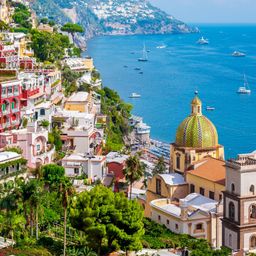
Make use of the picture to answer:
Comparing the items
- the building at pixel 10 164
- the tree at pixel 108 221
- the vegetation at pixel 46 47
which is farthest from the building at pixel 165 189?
the vegetation at pixel 46 47

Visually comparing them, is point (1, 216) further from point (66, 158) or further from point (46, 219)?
point (66, 158)

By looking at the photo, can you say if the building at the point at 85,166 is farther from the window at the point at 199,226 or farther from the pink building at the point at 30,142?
the window at the point at 199,226

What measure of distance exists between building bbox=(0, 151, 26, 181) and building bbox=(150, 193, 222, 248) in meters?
8.51

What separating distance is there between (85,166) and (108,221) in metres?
16.1

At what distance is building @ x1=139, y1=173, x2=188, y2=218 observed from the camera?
42.7 metres

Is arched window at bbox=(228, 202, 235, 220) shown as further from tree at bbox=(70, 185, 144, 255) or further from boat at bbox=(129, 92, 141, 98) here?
boat at bbox=(129, 92, 141, 98)

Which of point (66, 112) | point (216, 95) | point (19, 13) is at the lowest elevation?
point (216, 95)

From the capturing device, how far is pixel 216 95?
120 m

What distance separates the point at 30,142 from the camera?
4703 cm

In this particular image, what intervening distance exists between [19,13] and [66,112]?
40.7 m

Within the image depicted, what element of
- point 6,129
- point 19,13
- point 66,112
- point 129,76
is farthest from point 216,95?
point 6,129

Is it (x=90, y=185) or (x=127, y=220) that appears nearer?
(x=127, y=220)

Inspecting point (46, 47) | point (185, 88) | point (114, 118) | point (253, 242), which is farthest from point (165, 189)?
point (185, 88)

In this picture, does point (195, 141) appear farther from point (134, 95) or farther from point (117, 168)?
point (134, 95)
